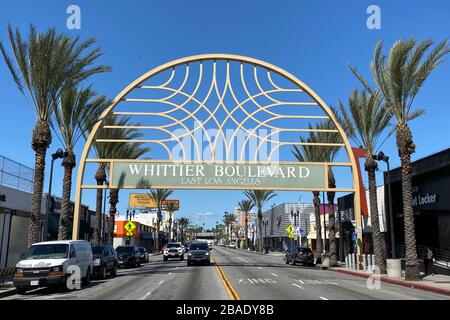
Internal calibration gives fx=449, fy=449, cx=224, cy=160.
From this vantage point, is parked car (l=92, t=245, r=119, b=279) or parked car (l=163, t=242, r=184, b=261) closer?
parked car (l=92, t=245, r=119, b=279)

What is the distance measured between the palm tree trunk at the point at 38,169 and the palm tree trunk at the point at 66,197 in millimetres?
3845

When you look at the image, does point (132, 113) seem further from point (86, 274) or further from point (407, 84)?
point (407, 84)

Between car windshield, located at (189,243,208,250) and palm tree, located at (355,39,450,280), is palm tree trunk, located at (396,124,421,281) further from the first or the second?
car windshield, located at (189,243,208,250)

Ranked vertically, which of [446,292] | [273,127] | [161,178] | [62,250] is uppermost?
[273,127]

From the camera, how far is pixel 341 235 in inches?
1813

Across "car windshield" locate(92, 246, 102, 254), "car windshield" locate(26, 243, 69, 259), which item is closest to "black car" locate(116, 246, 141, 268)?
"car windshield" locate(92, 246, 102, 254)

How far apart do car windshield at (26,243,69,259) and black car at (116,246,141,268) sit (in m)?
17.1

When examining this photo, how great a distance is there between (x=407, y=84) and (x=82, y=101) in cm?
1931

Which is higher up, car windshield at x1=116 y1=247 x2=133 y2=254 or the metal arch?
the metal arch

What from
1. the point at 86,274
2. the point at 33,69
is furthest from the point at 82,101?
the point at 86,274

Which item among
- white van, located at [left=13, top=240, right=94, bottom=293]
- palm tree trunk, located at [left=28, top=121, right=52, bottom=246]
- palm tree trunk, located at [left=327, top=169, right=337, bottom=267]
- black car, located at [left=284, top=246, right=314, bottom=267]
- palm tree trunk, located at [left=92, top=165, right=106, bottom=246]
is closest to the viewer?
white van, located at [left=13, top=240, right=94, bottom=293]

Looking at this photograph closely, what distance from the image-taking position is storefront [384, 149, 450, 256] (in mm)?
27109

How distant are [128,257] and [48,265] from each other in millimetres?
18756

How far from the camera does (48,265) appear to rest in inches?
696
